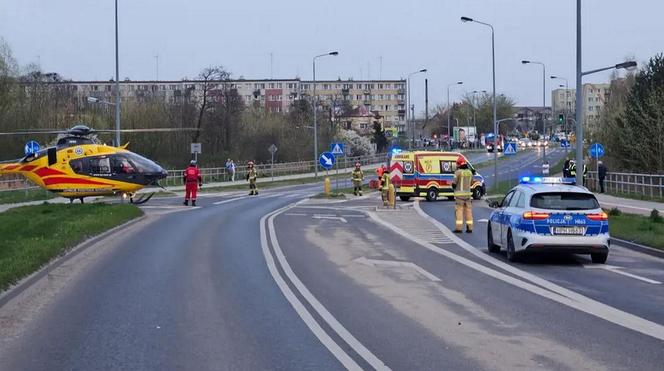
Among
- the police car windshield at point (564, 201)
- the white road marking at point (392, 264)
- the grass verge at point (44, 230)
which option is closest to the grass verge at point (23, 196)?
the grass verge at point (44, 230)

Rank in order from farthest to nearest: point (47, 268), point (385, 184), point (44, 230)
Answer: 1. point (385, 184)
2. point (44, 230)
3. point (47, 268)

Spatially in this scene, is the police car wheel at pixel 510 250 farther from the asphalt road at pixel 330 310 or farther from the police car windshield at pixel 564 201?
the police car windshield at pixel 564 201

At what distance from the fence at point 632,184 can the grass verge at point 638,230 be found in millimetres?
16913

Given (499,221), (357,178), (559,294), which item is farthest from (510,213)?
(357,178)

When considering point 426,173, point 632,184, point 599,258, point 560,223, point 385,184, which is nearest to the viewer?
point 560,223

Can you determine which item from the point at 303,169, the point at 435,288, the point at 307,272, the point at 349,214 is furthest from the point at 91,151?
the point at 303,169

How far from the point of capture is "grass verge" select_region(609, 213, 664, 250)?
65.2ft

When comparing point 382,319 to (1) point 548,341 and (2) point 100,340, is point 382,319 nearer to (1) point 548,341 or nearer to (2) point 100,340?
(1) point 548,341

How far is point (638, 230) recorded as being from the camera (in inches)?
877

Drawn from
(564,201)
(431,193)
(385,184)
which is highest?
(564,201)

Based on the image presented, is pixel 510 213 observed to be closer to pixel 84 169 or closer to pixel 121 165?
pixel 121 165

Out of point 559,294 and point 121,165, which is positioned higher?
point 121,165

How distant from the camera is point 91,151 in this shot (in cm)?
3466

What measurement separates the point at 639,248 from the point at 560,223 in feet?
13.9
